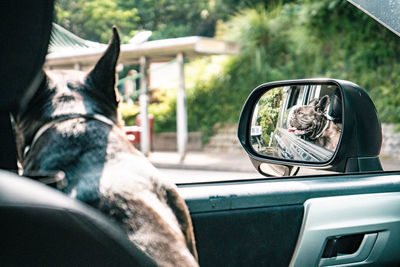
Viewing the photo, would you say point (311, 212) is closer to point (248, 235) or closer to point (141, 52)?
point (248, 235)

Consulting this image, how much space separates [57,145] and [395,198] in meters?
1.54

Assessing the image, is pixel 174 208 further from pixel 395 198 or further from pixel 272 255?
pixel 395 198

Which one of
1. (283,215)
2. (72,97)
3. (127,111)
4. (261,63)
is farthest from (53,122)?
(261,63)

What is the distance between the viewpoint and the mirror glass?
2072 millimetres

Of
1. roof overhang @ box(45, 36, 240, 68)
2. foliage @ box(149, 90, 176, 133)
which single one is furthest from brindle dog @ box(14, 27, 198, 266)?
foliage @ box(149, 90, 176, 133)

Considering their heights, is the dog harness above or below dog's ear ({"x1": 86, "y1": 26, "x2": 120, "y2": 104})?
below

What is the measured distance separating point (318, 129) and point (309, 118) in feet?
0.19

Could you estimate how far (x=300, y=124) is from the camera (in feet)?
6.95

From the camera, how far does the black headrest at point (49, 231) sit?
2.49 feet

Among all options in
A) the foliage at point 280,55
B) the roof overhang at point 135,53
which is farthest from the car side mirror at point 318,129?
the foliage at point 280,55

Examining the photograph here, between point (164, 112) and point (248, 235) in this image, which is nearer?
point (248, 235)

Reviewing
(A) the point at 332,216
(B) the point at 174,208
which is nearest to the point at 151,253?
(B) the point at 174,208

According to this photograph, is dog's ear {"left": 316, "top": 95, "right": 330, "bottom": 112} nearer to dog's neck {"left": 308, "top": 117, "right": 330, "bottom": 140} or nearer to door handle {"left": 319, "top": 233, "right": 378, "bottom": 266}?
dog's neck {"left": 308, "top": 117, "right": 330, "bottom": 140}

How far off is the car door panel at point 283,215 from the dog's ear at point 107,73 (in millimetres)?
727
